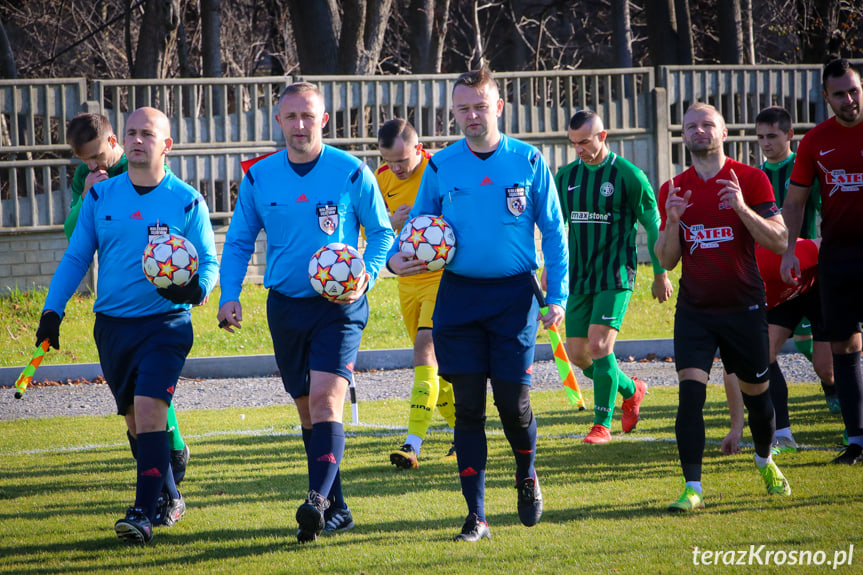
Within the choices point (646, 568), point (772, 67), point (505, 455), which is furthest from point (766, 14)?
point (646, 568)

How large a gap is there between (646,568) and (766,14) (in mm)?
29538

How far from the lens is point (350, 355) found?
5.09 meters

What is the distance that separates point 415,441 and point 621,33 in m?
20.2

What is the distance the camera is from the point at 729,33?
21.6 m

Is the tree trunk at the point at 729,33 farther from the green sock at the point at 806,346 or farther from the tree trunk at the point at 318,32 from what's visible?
the green sock at the point at 806,346

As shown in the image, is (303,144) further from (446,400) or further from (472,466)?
(446,400)

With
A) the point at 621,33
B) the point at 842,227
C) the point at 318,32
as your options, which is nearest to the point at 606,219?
the point at 842,227

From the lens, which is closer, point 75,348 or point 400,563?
point 400,563

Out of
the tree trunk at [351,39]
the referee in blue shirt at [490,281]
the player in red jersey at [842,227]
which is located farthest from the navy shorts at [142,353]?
the tree trunk at [351,39]

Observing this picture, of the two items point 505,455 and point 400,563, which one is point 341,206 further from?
point 505,455

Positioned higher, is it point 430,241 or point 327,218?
point 327,218

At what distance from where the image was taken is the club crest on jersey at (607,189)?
7266 millimetres

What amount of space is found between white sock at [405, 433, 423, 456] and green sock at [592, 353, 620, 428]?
153 centimetres

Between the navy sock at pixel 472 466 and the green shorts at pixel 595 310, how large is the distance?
252 cm
